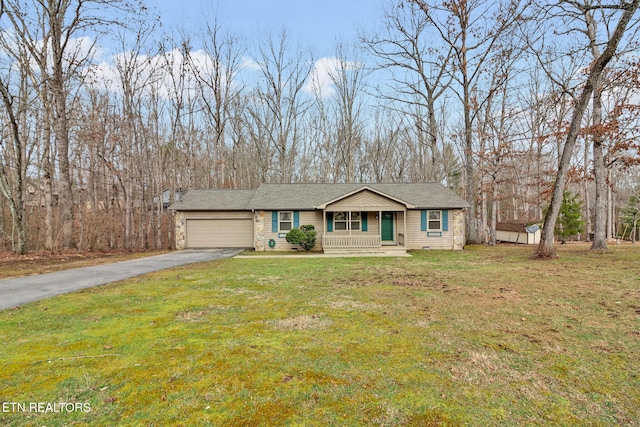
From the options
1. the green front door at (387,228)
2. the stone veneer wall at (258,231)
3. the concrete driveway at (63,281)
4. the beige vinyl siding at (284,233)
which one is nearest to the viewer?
the concrete driveway at (63,281)

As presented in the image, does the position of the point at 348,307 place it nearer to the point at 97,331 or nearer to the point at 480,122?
the point at 97,331

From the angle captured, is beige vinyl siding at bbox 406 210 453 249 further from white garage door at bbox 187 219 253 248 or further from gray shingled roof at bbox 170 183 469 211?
white garage door at bbox 187 219 253 248

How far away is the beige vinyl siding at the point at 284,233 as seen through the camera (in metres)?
16.9

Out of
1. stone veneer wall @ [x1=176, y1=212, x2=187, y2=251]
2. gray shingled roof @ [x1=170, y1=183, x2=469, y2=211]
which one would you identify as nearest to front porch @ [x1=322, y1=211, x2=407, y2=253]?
→ gray shingled roof @ [x1=170, y1=183, x2=469, y2=211]

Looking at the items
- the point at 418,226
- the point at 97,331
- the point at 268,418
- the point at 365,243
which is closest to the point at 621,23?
the point at 418,226

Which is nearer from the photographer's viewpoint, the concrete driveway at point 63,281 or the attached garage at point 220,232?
the concrete driveway at point 63,281

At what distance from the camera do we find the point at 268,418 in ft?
8.62

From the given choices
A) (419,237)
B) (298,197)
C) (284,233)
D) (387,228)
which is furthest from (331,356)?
(298,197)

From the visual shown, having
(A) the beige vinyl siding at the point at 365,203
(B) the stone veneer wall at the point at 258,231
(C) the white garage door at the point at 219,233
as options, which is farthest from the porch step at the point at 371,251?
(C) the white garage door at the point at 219,233

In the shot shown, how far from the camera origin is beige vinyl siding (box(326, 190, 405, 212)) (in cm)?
1602

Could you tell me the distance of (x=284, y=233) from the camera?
17000mm

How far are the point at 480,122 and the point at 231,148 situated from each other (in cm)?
2115

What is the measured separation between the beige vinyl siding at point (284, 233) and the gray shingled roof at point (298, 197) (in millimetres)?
534

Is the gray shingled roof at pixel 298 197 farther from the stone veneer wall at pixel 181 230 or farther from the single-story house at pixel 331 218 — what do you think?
the stone veneer wall at pixel 181 230
